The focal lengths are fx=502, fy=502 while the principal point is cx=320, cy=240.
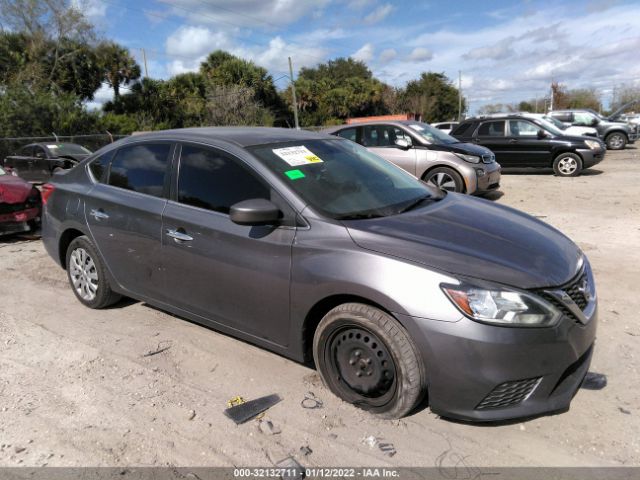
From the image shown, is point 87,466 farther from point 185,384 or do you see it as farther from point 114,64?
point 114,64

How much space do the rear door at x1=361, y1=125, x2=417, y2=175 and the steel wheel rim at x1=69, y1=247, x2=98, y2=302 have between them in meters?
6.49

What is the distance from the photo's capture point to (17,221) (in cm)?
758

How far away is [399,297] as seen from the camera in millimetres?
2664

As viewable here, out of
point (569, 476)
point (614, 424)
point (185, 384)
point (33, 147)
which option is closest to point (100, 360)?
point (185, 384)

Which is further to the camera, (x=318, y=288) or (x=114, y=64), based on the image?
(x=114, y=64)

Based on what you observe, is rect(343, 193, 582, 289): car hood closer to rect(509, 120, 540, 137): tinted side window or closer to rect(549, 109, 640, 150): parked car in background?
rect(509, 120, 540, 137): tinted side window

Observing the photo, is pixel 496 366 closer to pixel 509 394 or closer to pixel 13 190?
pixel 509 394

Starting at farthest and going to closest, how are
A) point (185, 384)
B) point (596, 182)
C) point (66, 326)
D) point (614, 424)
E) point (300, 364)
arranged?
point (596, 182)
point (66, 326)
point (300, 364)
point (185, 384)
point (614, 424)

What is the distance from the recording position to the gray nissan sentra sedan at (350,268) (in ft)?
8.50

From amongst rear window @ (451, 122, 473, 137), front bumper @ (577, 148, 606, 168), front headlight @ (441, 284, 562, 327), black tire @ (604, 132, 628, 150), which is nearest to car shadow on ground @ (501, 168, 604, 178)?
front bumper @ (577, 148, 606, 168)

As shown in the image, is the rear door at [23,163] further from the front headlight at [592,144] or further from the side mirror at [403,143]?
the front headlight at [592,144]

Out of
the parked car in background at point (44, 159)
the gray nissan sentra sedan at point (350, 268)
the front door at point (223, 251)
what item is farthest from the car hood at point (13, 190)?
the parked car in background at point (44, 159)

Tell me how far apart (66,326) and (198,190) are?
1.87 m

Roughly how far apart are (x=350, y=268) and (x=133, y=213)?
2.07 m
